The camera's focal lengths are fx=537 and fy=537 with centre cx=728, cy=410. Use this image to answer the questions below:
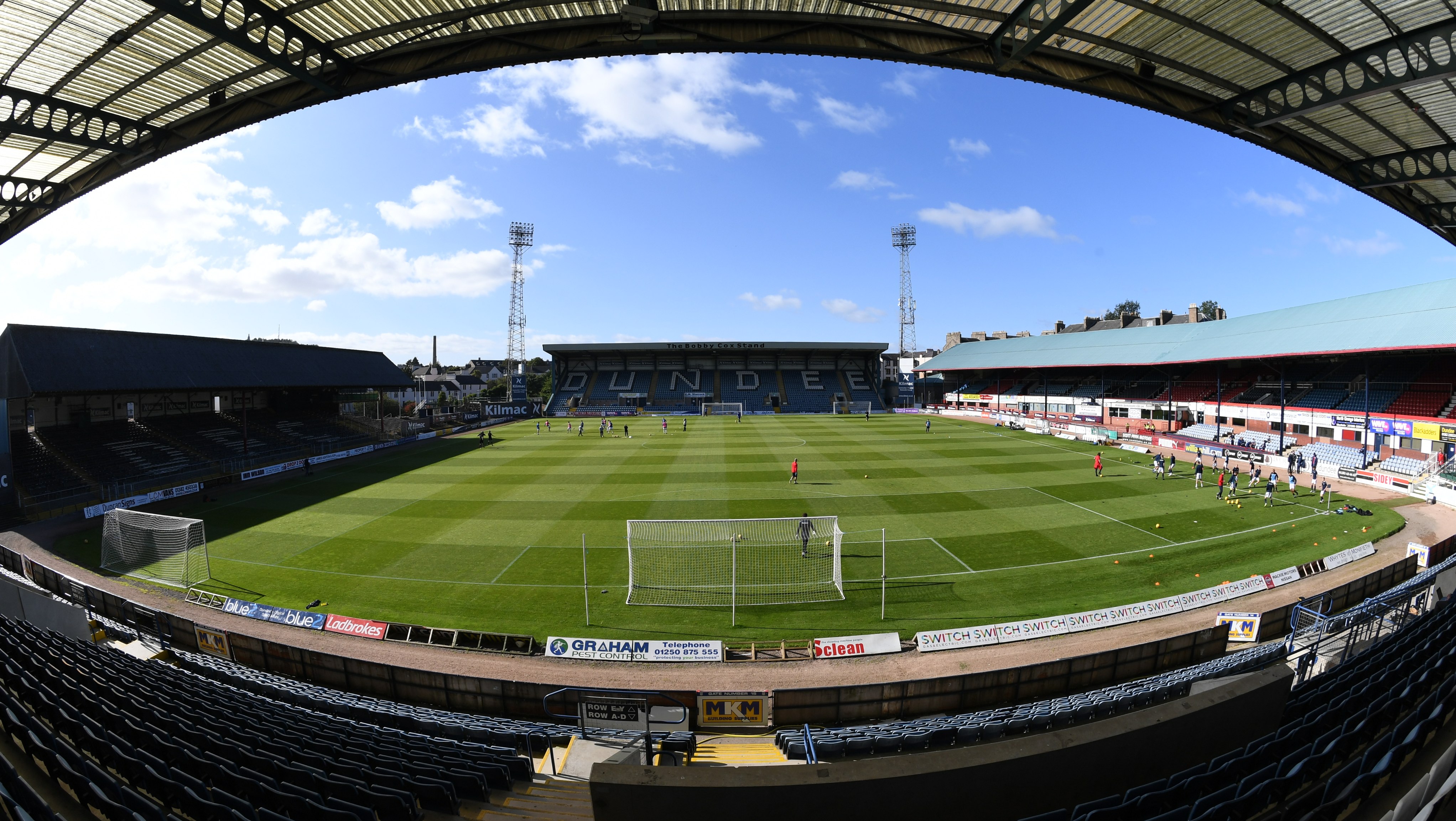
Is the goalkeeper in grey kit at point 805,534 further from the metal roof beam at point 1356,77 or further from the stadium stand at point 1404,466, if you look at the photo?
the stadium stand at point 1404,466

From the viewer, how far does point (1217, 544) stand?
1884cm

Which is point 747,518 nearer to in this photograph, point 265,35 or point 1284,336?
point 265,35

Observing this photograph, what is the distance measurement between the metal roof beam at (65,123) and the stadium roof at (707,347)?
209 ft

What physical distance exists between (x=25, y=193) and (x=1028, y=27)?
24175 mm

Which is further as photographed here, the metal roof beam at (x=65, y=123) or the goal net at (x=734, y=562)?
the goal net at (x=734, y=562)

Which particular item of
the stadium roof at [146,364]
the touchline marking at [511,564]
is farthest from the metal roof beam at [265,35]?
the stadium roof at [146,364]

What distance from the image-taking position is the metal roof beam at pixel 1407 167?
12.5 metres

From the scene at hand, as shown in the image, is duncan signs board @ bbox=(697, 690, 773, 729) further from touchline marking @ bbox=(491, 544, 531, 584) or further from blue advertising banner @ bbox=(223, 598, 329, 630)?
blue advertising banner @ bbox=(223, 598, 329, 630)

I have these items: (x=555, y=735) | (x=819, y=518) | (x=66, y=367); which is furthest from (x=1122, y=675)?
(x=66, y=367)

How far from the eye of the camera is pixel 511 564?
17.9 m

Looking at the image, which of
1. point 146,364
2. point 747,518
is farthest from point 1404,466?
point 146,364

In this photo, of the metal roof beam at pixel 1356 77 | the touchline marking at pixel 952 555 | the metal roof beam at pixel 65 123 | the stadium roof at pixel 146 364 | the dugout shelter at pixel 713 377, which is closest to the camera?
the metal roof beam at pixel 1356 77

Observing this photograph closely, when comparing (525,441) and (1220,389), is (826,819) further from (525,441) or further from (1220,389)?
(1220,389)

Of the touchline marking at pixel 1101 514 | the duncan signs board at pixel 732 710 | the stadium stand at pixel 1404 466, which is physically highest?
the stadium stand at pixel 1404 466
